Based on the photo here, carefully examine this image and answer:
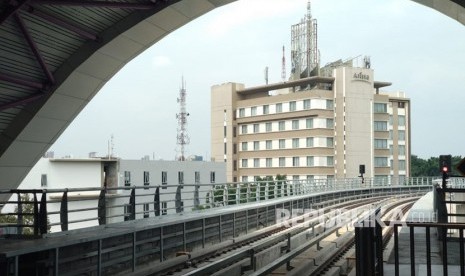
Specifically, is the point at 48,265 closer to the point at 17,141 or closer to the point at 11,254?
the point at 11,254

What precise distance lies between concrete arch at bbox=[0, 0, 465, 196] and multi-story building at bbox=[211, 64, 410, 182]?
6104 centimetres

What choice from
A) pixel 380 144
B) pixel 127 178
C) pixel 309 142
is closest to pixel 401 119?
pixel 380 144

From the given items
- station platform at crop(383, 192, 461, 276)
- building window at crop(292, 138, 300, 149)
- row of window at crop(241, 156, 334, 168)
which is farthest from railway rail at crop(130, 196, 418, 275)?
building window at crop(292, 138, 300, 149)

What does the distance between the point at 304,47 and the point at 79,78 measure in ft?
254

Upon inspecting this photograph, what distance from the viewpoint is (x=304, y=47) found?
309ft

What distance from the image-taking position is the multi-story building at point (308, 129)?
84.1 meters

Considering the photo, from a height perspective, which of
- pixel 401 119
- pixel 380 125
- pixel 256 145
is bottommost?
pixel 256 145

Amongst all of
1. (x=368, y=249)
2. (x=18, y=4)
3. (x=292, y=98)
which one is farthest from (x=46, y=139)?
(x=292, y=98)

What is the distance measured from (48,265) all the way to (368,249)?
533 cm

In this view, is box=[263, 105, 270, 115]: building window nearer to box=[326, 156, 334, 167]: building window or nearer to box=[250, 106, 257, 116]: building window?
box=[250, 106, 257, 116]: building window

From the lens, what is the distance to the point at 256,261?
12523 mm

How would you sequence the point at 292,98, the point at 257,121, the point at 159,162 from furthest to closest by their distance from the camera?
the point at 257,121
the point at 292,98
the point at 159,162

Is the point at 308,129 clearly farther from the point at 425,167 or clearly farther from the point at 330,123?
the point at 425,167

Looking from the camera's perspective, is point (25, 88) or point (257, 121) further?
point (257, 121)
